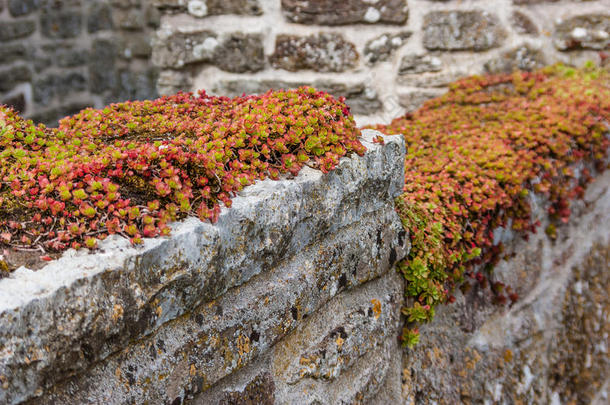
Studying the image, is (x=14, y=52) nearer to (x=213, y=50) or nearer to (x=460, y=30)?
(x=213, y=50)

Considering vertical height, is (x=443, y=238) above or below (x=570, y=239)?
above

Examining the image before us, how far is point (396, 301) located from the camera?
1914mm

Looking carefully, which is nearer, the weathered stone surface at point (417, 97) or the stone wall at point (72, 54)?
the weathered stone surface at point (417, 97)

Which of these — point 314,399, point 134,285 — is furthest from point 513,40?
point 134,285

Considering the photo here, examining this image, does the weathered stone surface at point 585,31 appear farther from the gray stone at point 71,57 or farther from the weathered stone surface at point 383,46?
the gray stone at point 71,57

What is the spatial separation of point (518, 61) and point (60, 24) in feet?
15.3

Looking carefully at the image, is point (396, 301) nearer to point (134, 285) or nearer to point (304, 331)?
point (304, 331)

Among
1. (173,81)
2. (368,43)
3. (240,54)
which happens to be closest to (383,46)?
(368,43)

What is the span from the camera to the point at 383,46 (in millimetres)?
3525

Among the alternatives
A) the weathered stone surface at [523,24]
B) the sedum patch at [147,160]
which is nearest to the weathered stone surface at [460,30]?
the weathered stone surface at [523,24]

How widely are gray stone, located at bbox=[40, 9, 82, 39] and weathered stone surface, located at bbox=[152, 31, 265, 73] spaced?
2.53 meters

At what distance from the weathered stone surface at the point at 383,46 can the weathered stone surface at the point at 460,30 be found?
0.17 m

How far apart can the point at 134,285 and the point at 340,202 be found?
27.9 inches

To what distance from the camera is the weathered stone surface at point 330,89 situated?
11.8 ft
